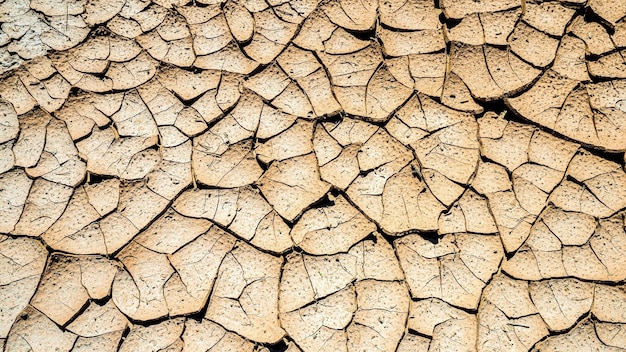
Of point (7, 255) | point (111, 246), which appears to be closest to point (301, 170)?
point (111, 246)

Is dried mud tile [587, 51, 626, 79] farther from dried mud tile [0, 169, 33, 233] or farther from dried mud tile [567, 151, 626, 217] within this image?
dried mud tile [0, 169, 33, 233]

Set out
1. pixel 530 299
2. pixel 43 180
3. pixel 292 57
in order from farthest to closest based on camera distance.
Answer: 1. pixel 292 57
2. pixel 43 180
3. pixel 530 299

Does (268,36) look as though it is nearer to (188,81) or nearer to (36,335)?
(188,81)

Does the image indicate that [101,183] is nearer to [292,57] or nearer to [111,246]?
[111,246]

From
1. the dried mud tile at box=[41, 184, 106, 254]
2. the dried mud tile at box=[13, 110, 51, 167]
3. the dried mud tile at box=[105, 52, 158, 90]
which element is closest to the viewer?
the dried mud tile at box=[41, 184, 106, 254]

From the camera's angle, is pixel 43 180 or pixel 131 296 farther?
pixel 43 180

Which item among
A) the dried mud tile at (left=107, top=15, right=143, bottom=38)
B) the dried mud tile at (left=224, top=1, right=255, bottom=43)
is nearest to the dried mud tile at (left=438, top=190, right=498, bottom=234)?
the dried mud tile at (left=224, top=1, right=255, bottom=43)

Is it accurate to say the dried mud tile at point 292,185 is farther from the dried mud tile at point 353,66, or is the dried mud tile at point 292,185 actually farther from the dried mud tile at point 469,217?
the dried mud tile at point 469,217
